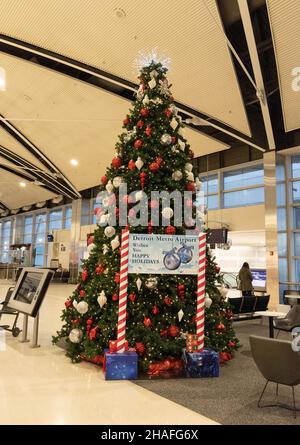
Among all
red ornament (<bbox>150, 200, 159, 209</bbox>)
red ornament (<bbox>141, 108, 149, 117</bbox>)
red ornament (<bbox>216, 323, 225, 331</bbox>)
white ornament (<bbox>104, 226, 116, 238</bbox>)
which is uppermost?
red ornament (<bbox>141, 108, 149, 117</bbox>)

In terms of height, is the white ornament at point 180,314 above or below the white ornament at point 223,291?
below

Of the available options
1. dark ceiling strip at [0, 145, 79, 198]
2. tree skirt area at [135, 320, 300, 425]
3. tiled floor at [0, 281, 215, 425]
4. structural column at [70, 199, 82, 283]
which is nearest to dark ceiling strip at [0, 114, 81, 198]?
dark ceiling strip at [0, 145, 79, 198]

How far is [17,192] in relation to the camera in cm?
2491

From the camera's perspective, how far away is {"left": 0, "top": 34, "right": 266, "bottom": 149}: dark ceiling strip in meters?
9.21

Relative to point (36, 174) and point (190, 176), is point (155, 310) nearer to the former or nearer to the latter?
point (190, 176)

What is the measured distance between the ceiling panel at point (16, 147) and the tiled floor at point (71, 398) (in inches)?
502

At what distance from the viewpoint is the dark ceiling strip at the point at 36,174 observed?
1755cm

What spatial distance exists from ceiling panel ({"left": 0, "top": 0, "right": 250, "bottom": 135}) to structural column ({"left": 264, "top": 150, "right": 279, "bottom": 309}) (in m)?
2.85

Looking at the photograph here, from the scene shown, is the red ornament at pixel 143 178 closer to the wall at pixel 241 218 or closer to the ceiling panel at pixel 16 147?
the wall at pixel 241 218

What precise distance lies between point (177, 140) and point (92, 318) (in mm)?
2722

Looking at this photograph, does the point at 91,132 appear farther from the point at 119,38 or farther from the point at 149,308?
the point at 149,308

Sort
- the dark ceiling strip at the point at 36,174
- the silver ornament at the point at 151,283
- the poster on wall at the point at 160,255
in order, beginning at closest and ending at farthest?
the poster on wall at the point at 160,255 → the silver ornament at the point at 151,283 → the dark ceiling strip at the point at 36,174

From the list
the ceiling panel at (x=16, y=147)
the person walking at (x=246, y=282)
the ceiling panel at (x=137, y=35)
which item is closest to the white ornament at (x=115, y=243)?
the ceiling panel at (x=137, y=35)

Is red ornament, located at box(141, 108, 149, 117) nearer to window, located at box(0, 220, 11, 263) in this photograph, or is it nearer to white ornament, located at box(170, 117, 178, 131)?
white ornament, located at box(170, 117, 178, 131)
